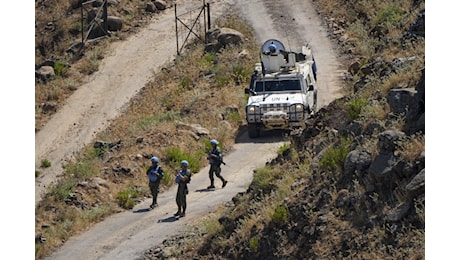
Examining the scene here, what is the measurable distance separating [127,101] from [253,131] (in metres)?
11.3

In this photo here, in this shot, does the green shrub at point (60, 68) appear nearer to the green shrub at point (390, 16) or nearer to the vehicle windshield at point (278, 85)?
the green shrub at point (390, 16)

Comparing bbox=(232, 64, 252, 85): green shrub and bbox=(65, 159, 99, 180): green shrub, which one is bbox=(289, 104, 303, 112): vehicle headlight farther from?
bbox=(232, 64, 252, 85): green shrub

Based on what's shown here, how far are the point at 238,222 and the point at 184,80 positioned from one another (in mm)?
18868

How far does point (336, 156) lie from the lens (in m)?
20.2

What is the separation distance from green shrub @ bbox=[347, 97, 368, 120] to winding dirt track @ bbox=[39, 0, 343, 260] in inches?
187

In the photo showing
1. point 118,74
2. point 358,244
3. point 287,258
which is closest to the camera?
point 358,244

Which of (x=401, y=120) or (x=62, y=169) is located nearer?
(x=401, y=120)

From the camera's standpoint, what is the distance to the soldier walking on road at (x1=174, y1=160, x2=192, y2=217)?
24156 millimetres

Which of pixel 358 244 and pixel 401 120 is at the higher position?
pixel 401 120

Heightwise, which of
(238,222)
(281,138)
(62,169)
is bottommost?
(62,169)

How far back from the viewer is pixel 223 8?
167ft

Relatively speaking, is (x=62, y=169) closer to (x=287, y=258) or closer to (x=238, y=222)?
(x=238, y=222)

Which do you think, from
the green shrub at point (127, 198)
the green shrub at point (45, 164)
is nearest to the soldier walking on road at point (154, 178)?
the green shrub at point (127, 198)

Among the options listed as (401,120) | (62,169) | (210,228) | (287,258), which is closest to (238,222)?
(210,228)
